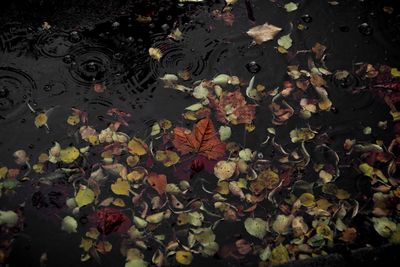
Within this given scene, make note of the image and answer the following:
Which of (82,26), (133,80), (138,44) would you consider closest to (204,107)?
(133,80)

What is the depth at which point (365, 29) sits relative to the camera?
3.20m

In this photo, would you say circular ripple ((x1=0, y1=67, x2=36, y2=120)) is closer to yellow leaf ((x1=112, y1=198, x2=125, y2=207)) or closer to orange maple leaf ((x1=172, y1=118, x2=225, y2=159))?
yellow leaf ((x1=112, y1=198, x2=125, y2=207))

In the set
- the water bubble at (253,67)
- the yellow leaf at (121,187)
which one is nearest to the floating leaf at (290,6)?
the water bubble at (253,67)

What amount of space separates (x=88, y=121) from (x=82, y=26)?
970mm

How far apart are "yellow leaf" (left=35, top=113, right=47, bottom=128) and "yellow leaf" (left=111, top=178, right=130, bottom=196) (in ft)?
2.45

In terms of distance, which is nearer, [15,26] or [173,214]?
[173,214]

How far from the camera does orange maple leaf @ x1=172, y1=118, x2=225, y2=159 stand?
252cm

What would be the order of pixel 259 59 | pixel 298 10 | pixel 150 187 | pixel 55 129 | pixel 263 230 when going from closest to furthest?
pixel 263 230 → pixel 150 187 → pixel 55 129 → pixel 259 59 → pixel 298 10

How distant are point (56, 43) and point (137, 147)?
123cm

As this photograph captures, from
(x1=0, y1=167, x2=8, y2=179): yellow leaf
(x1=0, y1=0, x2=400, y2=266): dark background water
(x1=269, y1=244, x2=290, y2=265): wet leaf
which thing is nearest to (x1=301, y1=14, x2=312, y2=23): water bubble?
(x1=0, y1=0, x2=400, y2=266): dark background water

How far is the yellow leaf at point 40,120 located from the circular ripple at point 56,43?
57 centimetres

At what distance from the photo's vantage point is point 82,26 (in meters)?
3.14

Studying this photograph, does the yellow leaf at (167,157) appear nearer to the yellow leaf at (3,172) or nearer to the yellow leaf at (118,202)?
the yellow leaf at (118,202)

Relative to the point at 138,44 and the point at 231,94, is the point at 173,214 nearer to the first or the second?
the point at 231,94
